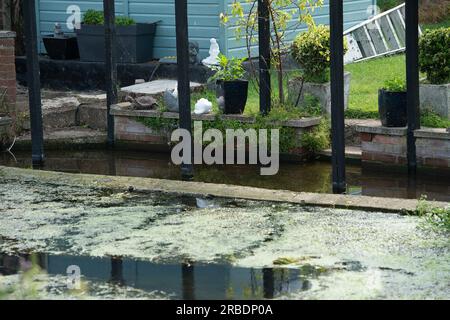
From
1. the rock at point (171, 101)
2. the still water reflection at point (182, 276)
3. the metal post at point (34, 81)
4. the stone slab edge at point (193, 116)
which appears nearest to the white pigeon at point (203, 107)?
the stone slab edge at point (193, 116)

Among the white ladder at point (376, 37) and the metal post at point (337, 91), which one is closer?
the metal post at point (337, 91)

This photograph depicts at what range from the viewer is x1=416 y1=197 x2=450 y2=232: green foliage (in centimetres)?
833

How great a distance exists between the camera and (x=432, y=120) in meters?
11.8

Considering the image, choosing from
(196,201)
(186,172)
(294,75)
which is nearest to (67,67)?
(294,75)

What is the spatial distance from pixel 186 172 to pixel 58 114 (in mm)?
3444

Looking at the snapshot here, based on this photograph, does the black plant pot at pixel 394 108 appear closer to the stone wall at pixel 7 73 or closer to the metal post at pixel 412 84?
the metal post at pixel 412 84

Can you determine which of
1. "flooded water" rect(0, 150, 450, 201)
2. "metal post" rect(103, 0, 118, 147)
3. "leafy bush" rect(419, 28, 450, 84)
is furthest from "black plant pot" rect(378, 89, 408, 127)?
"metal post" rect(103, 0, 118, 147)

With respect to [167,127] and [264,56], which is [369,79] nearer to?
[264,56]

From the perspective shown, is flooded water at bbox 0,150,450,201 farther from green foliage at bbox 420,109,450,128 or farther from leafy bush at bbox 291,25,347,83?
leafy bush at bbox 291,25,347,83

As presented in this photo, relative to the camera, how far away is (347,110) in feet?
42.4

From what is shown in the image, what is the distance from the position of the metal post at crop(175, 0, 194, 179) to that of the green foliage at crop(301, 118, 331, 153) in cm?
161

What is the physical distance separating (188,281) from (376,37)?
11317mm

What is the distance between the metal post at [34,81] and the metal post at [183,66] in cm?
176

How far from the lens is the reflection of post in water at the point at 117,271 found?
7.21 metres
